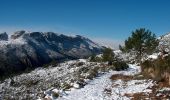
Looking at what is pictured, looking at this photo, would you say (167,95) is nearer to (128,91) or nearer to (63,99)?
(128,91)

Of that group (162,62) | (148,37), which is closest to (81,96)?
(162,62)

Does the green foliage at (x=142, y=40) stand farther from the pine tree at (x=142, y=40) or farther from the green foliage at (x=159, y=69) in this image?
the green foliage at (x=159, y=69)

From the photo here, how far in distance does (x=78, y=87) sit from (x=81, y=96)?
6548 mm

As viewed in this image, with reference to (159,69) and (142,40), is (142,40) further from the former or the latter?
(159,69)

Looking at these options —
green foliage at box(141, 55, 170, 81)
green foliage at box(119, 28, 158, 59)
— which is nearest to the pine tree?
green foliage at box(119, 28, 158, 59)

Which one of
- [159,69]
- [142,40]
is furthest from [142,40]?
[159,69]

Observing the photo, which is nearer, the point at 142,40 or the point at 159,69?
the point at 159,69

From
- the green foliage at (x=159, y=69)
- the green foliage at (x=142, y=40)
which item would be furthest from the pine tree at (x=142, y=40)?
the green foliage at (x=159, y=69)

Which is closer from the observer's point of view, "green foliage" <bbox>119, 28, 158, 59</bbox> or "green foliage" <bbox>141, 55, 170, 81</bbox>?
"green foliage" <bbox>141, 55, 170, 81</bbox>

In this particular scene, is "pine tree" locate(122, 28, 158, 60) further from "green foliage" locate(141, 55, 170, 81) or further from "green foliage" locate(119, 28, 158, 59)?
"green foliage" locate(141, 55, 170, 81)

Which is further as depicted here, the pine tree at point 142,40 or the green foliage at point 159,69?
the pine tree at point 142,40

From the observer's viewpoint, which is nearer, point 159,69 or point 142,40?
point 159,69

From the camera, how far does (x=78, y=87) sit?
41.3m

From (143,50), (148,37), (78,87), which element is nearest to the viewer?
(78,87)
